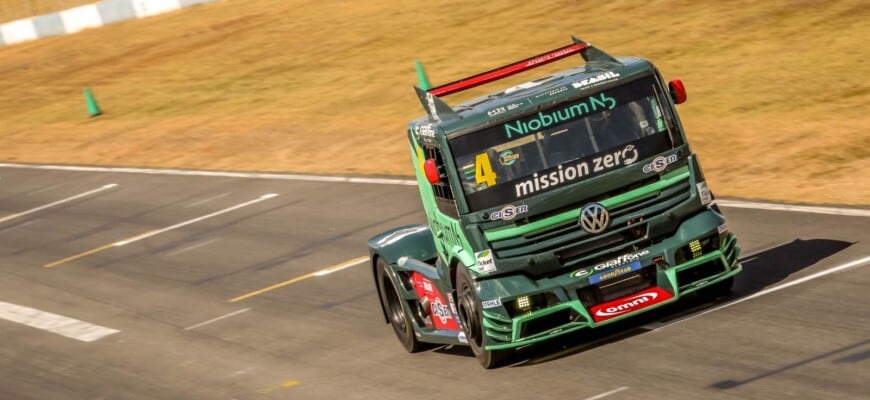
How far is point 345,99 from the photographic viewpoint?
3391 cm

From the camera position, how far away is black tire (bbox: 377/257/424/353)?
1380 cm

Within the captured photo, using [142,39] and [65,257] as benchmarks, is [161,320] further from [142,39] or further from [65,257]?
[142,39]

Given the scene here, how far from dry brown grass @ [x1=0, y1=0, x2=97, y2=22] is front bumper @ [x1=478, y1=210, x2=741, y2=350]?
51184mm

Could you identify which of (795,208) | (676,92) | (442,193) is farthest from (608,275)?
(795,208)

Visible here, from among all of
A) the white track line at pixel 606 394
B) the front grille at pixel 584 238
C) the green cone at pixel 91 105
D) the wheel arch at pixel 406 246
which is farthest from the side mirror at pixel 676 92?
the green cone at pixel 91 105

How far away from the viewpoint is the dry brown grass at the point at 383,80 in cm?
2216

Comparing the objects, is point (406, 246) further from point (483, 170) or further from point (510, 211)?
point (510, 211)

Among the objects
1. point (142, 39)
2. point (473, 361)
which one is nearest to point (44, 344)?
point (473, 361)

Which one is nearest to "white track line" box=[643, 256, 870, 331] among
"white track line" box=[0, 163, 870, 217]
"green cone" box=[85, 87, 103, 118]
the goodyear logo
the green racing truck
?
the green racing truck

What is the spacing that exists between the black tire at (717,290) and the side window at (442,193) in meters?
2.47

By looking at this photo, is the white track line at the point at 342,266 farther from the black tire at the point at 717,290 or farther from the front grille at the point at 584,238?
the front grille at the point at 584,238

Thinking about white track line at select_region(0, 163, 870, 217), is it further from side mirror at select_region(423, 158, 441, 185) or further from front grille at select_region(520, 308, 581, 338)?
side mirror at select_region(423, 158, 441, 185)

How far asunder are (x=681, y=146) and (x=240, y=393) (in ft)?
15.5

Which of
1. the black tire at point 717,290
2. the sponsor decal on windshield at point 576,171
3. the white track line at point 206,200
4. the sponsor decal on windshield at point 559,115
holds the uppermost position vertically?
the sponsor decal on windshield at point 559,115
